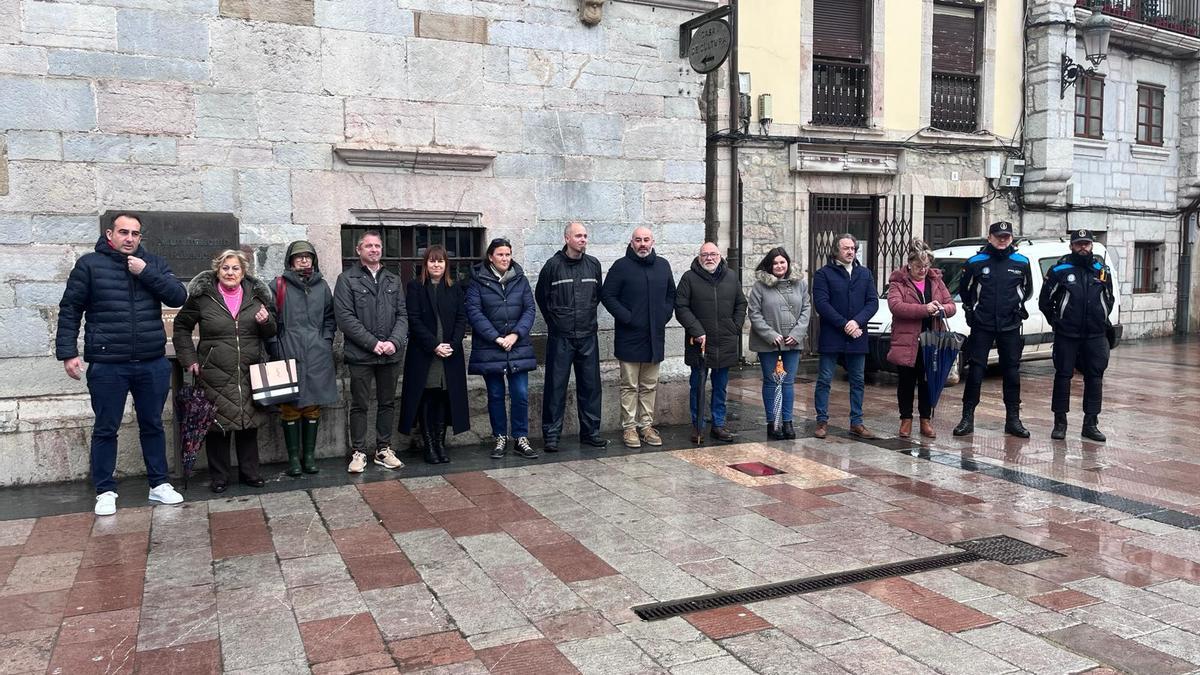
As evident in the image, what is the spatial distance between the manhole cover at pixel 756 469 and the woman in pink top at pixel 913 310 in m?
1.86

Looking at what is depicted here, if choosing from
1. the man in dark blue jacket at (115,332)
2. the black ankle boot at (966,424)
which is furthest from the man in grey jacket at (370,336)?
the black ankle boot at (966,424)

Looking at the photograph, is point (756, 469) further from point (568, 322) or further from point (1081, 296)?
point (1081, 296)

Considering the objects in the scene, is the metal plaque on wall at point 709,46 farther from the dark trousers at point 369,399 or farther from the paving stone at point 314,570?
the paving stone at point 314,570

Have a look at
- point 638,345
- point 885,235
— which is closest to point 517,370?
point 638,345

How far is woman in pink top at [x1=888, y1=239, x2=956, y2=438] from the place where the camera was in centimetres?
802

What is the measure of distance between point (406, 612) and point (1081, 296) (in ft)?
21.3

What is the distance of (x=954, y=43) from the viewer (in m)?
15.4

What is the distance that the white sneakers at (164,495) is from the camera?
589 centimetres

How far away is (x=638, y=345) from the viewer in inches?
302

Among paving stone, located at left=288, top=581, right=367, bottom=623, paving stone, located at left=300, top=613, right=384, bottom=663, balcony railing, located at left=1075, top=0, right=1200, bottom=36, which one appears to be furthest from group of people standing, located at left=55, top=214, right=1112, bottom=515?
balcony railing, located at left=1075, top=0, right=1200, bottom=36

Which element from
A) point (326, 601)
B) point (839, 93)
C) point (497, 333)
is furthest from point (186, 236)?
point (839, 93)

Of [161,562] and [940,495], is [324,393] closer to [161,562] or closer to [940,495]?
[161,562]

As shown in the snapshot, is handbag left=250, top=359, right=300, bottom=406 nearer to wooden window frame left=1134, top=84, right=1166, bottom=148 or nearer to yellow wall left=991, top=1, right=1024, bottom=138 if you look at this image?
yellow wall left=991, top=1, right=1024, bottom=138

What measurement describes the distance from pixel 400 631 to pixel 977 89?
1483cm
